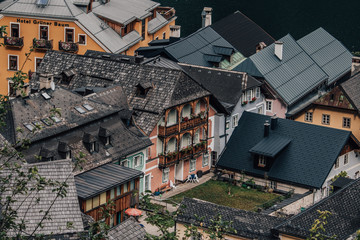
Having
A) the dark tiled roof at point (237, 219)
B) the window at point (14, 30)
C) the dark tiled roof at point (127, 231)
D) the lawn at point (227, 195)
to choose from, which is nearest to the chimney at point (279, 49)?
the lawn at point (227, 195)

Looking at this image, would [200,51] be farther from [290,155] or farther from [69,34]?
[290,155]

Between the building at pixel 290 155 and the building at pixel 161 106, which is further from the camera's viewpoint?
the building at pixel 290 155

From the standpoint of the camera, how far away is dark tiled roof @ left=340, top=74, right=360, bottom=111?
9712cm

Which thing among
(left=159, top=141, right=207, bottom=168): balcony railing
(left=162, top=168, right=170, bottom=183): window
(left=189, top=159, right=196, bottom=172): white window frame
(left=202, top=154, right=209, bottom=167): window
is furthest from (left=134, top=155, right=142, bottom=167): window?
(left=202, top=154, right=209, bottom=167): window

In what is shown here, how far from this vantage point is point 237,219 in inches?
2537

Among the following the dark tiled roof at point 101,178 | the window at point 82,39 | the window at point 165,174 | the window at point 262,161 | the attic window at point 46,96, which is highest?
the window at point 82,39

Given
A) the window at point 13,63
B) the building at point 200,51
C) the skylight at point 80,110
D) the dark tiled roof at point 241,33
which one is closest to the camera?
the skylight at point 80,110

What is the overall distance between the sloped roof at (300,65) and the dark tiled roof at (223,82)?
543 centimetres

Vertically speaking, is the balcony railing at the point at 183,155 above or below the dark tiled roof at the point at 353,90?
below

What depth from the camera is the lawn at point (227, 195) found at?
83.4 m

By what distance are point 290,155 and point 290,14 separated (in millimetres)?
96356

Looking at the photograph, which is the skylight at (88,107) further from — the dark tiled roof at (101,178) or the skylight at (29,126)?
the skylight at (29,126)

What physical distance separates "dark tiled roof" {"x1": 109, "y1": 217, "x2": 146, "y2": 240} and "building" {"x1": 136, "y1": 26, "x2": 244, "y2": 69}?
43.5 metres

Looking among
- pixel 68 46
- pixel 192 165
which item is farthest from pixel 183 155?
pixel 68 46
